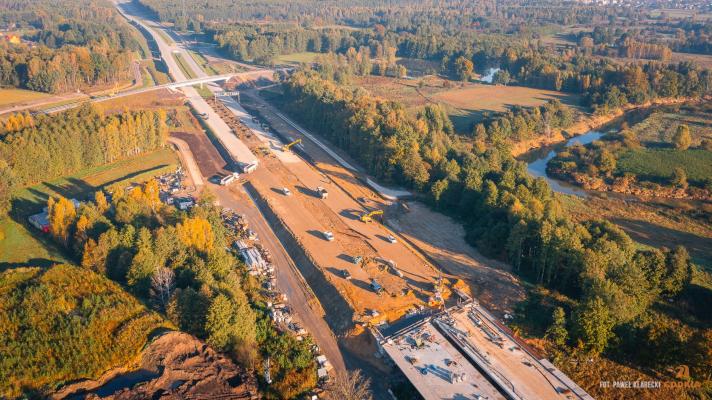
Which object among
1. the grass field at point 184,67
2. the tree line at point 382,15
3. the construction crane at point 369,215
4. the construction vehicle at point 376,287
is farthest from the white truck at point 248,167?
the tree line at point 382,15

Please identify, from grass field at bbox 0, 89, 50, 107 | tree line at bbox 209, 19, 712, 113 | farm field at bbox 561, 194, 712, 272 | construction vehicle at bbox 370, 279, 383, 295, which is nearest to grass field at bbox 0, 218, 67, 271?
construction vehicle at bbox 370, 279, 383, 295

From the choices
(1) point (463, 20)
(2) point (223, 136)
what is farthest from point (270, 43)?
(1) point (463, 20)

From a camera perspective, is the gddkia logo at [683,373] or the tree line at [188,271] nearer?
the gddkia logo at [683,373]

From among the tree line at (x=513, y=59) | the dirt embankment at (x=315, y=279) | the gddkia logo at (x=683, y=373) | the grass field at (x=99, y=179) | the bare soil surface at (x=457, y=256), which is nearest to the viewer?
the gddkia logo at (x=683, y=373)

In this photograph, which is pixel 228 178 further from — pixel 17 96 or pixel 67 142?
pixel 17 96

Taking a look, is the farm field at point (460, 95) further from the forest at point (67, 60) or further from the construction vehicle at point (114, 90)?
the forest at point (67, 60)

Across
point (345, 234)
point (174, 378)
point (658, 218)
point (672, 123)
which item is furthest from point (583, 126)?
point (174, 378)
